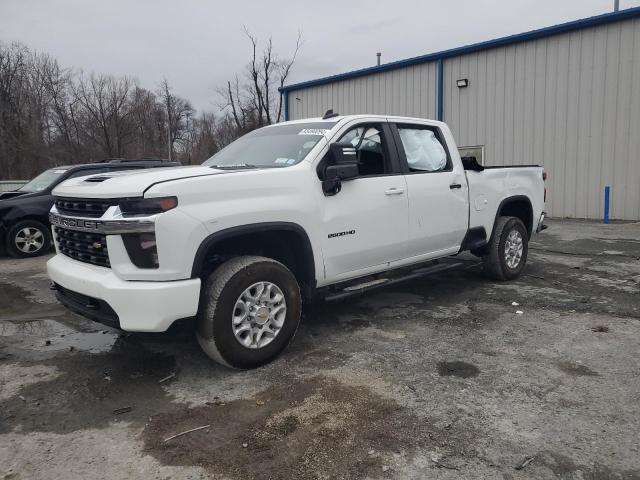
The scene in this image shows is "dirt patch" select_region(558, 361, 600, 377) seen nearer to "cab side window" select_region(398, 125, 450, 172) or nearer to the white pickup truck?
the white pickup truck

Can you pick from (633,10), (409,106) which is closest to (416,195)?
(633,10)

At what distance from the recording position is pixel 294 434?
115 inches

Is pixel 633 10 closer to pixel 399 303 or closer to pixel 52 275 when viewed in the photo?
pixel 399 303

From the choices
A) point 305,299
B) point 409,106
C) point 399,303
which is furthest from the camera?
point 409,106

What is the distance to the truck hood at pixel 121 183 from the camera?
3.36 metres

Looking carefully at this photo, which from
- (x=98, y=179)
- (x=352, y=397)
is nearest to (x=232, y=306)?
(x=352, y=397)

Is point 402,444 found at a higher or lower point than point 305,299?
lower

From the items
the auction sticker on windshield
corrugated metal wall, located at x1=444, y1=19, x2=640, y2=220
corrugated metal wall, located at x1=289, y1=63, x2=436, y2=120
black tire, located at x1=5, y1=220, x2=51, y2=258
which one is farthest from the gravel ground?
corrugated metal wall, located at x1=289, y1=63, x2=436, y2=120

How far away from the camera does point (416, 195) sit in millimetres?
4953

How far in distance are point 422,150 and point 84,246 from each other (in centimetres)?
336

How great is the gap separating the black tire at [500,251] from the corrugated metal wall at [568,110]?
8410mm

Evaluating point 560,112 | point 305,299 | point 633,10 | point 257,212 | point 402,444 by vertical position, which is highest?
point 633,10

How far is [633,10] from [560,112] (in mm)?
2830

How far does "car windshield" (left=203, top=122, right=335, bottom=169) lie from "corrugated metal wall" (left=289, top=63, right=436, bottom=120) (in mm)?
12898
